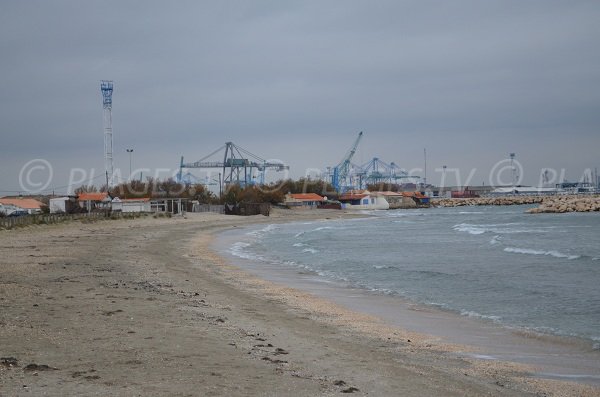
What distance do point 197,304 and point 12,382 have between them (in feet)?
21.6

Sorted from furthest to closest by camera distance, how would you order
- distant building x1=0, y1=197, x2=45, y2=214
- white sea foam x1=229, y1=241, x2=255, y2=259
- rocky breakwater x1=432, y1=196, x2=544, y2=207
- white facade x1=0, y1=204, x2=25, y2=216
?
1. rocky breakwater x1=432, y1=196, x2=544, y2=207
2. distant building x1=0, y1=197, x2=45, y2=214
3. white facade x1=0, y1=204, x2=25, y2=216
4. white sea foam x1=229, y1=241, x2=255, y2=259

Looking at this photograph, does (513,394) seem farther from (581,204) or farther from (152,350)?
(581,204)

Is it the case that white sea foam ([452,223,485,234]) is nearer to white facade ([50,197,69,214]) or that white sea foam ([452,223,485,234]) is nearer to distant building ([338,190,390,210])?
white facade ([50,197,69,214])

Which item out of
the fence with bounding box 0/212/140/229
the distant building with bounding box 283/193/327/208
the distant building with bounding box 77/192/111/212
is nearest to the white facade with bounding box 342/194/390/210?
the distant building with bounding box 283/193/327/208

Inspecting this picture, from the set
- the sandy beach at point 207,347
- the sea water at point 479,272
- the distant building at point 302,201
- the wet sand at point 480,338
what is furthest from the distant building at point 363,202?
the sandy beach at point 207,347

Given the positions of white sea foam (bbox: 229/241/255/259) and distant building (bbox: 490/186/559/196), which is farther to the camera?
distant building (bbox: 490/186/559/196)

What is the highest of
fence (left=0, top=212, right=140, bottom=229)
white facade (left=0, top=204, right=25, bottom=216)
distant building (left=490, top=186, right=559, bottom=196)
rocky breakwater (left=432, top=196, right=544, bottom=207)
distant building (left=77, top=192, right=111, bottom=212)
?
distant building (left=490, top=186, right=559, bottom=196)

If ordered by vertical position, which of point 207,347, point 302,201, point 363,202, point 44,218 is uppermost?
point 302,201

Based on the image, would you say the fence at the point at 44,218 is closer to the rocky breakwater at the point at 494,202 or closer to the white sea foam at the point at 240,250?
the white sea foam at the point at 240,250

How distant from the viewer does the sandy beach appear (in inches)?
243

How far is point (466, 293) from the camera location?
1585 centimetres

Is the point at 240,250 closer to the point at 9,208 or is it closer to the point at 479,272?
the point at 479,272

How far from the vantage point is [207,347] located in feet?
26.0

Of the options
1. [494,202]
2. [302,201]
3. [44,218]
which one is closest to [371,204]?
[302,201]
